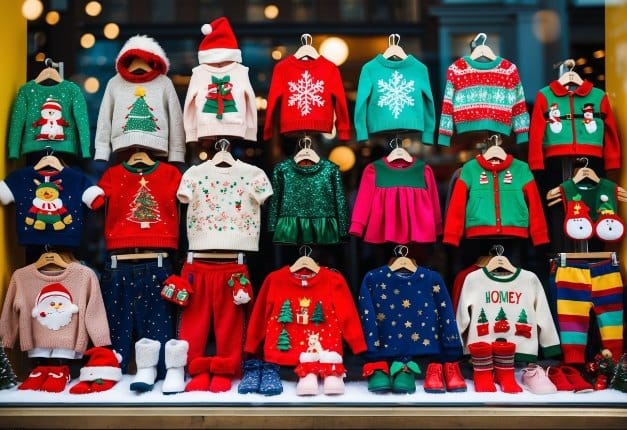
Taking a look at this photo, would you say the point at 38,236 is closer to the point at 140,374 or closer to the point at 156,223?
the point at 156,223

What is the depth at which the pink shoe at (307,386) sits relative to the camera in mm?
4125

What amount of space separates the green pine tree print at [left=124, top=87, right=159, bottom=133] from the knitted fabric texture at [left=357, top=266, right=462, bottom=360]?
5.52 feet

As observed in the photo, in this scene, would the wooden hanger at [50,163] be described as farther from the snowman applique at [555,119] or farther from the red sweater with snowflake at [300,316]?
the snowman applique at [555,119]

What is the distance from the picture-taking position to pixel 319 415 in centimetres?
397

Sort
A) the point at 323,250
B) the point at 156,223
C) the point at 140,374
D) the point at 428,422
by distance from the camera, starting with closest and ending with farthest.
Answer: the point at 428,422 → the point at 140,374 → the point at 156,223 → the point at 323,250

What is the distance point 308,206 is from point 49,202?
1610 mm

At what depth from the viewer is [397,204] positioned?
4.53m

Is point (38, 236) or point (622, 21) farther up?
point (622, 21)

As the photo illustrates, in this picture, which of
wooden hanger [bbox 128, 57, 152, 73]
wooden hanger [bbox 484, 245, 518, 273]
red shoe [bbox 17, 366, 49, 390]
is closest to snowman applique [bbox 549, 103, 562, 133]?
wooden hanger [bbox 484, 245, 518, 273]

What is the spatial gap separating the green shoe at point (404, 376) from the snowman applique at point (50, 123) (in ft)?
8.26

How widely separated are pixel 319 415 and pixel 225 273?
1.10 meters

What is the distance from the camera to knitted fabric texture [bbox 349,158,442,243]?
4.46m

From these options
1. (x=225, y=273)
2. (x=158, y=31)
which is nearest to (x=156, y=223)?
(x=225, y=273)

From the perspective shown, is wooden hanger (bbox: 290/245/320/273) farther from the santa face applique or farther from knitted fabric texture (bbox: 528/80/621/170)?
knitted fabric texture (bbox: 528/80/621/170)
